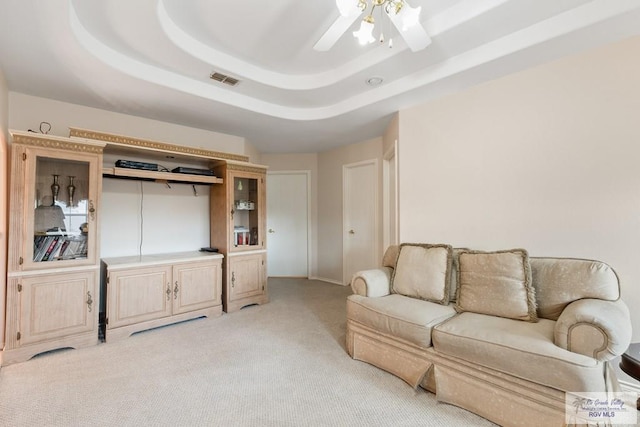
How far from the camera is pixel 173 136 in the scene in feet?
11.5

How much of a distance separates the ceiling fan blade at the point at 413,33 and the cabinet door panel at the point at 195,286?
9.35 ft

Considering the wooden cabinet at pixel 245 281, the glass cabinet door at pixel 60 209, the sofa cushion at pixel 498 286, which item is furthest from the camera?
the wooden cabinet at pixel 245 281

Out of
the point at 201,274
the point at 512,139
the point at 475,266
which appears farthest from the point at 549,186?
A: the point at 201,274

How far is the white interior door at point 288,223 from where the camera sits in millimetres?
5223

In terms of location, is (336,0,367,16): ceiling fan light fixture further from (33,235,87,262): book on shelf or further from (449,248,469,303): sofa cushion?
(33,235,87,262): book on shelf

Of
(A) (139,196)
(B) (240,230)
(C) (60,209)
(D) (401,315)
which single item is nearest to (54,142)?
(C) (60,209)

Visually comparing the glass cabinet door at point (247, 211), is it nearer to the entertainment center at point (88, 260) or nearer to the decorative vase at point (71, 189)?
the entertainment center at point (88, 260)

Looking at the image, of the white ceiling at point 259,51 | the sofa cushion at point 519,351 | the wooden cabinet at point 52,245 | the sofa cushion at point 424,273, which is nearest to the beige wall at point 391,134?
the white ceiling at point 259,51

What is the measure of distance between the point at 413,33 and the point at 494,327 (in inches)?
70.3

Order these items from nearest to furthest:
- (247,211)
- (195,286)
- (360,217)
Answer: (195,286), (247,211), (360,217)

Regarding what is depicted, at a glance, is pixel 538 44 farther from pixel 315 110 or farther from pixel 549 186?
pixel 315 110

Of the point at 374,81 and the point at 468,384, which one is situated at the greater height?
the point at 374,81

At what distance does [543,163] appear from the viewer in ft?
7.31

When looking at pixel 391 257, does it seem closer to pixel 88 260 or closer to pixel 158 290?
pixel 158 290
